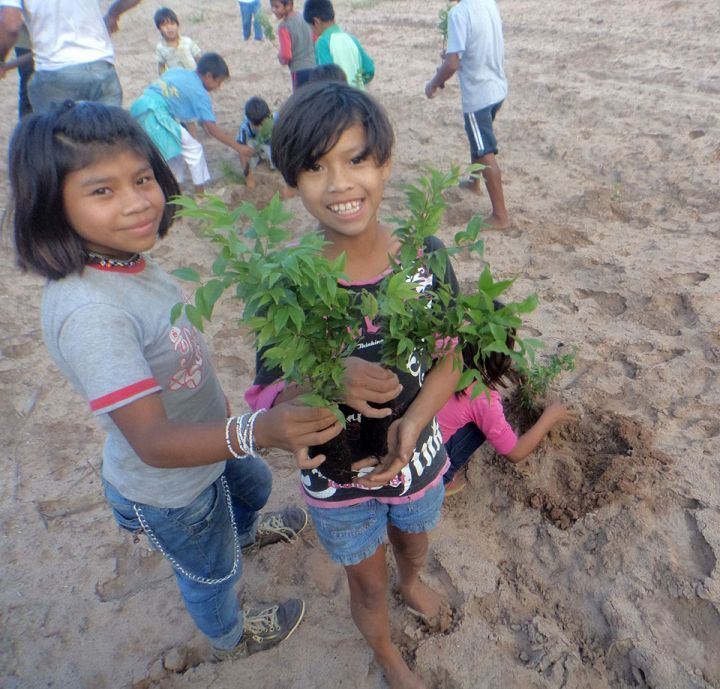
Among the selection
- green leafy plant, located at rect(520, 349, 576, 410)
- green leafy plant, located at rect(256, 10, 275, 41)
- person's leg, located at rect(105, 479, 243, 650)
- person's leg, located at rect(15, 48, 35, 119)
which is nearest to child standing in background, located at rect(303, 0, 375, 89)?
person's leg, located at rect(15, 48, 35, 119)

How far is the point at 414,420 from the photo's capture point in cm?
147

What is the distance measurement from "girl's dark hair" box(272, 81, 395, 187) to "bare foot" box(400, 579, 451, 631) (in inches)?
60.0

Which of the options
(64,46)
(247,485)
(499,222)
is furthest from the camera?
(499,222)

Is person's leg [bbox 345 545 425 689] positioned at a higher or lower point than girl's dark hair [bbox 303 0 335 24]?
lower

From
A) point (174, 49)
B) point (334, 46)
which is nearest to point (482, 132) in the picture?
point (334, 46)

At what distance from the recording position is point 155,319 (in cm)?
140

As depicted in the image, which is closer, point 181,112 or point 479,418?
point 479,418

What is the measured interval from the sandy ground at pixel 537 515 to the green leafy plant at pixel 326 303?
167 millimetres

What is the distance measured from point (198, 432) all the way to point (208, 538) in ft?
2.00

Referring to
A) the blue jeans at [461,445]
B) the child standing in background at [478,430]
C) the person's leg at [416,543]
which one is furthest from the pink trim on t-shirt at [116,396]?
the blue jeans at [461,445]

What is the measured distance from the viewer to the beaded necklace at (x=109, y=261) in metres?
1.36

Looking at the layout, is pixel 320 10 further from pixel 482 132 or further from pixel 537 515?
pixel 537 515

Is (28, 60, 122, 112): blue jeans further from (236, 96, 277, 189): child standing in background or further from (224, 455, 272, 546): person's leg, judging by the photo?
(224, 455, 272, 546): person's leg

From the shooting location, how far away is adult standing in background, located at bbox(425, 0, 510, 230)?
4.32 metres
